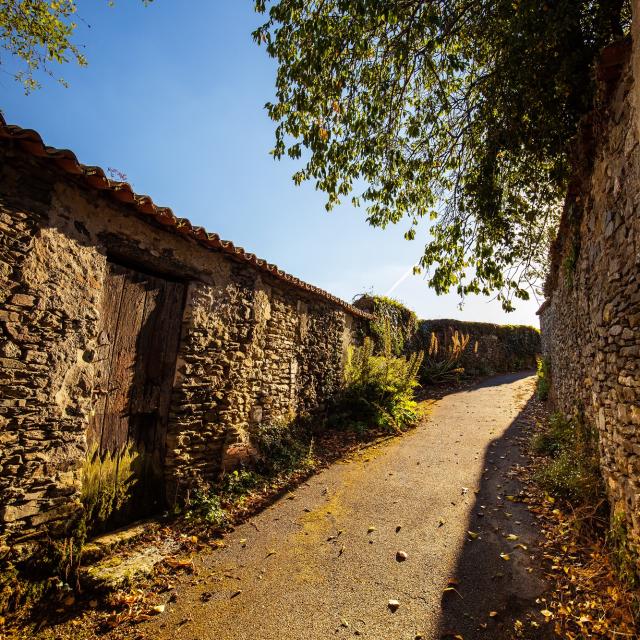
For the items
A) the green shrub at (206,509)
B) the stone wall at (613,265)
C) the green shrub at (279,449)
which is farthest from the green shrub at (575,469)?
the green shrub at (206,509)

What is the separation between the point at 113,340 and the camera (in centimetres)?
381

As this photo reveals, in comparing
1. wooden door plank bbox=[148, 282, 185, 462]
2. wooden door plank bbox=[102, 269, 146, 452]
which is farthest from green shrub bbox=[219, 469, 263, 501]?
wooden door plank bbox=[102, 269, 146, 452]

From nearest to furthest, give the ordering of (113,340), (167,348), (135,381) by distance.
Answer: (113,340) → (135,381) → (167,348)

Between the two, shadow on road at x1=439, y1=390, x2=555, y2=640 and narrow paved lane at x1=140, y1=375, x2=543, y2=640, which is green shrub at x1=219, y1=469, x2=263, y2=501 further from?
shadow on road at x1=439, y1=390, x2=555, y2=640

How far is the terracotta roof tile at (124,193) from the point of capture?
276cm

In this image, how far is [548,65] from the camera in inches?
140

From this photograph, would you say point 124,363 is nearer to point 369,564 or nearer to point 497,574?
point 369,564

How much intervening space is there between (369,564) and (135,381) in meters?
3.04

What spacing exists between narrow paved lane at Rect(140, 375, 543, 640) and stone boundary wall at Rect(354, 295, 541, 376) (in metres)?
6.15

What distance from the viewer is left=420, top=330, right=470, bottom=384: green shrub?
41.2 ft

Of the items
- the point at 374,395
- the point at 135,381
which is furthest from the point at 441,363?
the point at 135,381

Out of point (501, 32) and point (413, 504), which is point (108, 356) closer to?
point (413, 504)

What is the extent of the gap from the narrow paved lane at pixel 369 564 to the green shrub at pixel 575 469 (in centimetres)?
52

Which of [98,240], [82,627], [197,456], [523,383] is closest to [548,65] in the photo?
[98,240]
